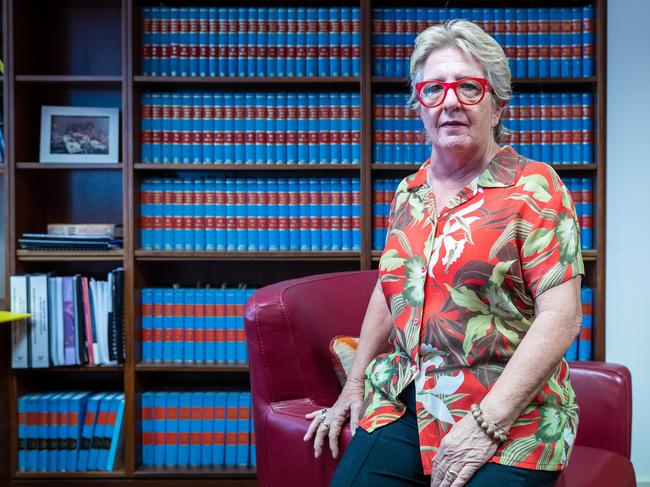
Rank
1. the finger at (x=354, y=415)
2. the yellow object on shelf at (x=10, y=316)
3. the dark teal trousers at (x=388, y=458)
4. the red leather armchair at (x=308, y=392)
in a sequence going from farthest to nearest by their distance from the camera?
the yellow object on shelf at (x=10, y=316)
the red leather armchair at (x=308, y=392)
the finger at (x=354, y=415)
the dark teal trousers at (x=388, y=458)

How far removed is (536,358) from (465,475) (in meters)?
0.24

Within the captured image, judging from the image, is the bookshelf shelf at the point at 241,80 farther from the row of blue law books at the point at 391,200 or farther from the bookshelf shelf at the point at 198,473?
the bookshelf shelf at the point at 198,473

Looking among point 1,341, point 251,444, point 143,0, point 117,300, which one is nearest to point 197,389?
point 251,444

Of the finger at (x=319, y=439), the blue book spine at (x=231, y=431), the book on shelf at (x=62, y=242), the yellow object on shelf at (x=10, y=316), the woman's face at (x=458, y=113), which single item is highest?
the woman's face at (x=458, y=113)

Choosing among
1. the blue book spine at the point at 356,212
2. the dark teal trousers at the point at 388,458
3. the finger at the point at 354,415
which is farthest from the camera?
the blue book spine at the point at 356,212

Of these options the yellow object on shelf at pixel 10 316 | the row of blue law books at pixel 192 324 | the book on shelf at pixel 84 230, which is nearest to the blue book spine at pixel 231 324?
the row of blue law books at pixel 192 324

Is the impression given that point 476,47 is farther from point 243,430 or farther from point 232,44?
point 243,430

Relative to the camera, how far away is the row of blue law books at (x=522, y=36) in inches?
103

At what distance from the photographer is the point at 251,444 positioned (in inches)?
106

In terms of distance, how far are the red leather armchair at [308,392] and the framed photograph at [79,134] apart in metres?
1.39

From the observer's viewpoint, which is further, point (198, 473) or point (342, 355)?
point (198, 473)

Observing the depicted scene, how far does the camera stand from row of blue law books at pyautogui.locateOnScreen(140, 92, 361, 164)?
2662 mm

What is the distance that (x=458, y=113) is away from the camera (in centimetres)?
A: 127

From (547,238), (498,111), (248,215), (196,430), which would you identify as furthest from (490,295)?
(196,430)
